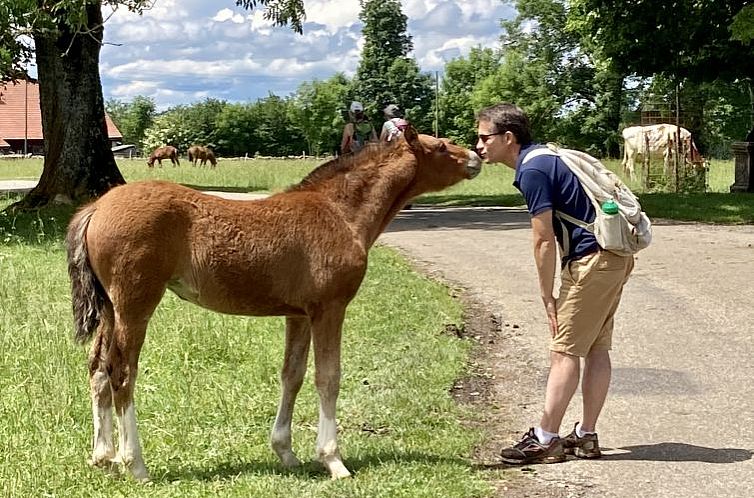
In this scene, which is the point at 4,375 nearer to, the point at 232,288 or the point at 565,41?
the point at 232,288

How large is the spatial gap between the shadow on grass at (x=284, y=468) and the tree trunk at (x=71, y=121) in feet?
50.0

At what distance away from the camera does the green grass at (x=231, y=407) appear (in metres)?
5.36

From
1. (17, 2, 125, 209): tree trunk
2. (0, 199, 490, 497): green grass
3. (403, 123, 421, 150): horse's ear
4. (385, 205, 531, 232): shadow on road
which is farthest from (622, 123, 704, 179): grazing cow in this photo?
(403, 123, 421, 150): horse's ear

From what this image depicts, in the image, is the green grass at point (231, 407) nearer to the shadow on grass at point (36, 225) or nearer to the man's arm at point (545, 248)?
the man's arm at point (545, 248)

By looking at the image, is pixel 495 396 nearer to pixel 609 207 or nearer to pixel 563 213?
pixel 563 213

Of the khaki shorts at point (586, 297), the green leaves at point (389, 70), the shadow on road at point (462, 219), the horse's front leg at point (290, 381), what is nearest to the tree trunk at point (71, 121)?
the shadow on road at point (462, 219)

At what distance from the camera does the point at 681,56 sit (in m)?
24.4

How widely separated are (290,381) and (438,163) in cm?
160

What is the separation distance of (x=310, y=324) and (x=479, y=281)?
6994 mm

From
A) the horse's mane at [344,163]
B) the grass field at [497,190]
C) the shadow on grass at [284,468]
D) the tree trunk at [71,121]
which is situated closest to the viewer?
the shadow on grass at [284,468]

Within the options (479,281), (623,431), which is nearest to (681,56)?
(479,281)

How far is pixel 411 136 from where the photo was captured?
6043 millimetres

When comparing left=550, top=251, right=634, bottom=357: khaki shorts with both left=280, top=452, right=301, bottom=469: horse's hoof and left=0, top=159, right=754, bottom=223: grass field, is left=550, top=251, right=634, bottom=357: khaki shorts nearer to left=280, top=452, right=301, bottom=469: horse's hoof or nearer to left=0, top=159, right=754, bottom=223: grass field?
left=280, top=452, right=301, bottom=469: horse's hoof

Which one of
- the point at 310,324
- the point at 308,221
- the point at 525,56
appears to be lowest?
the point at 310,324
